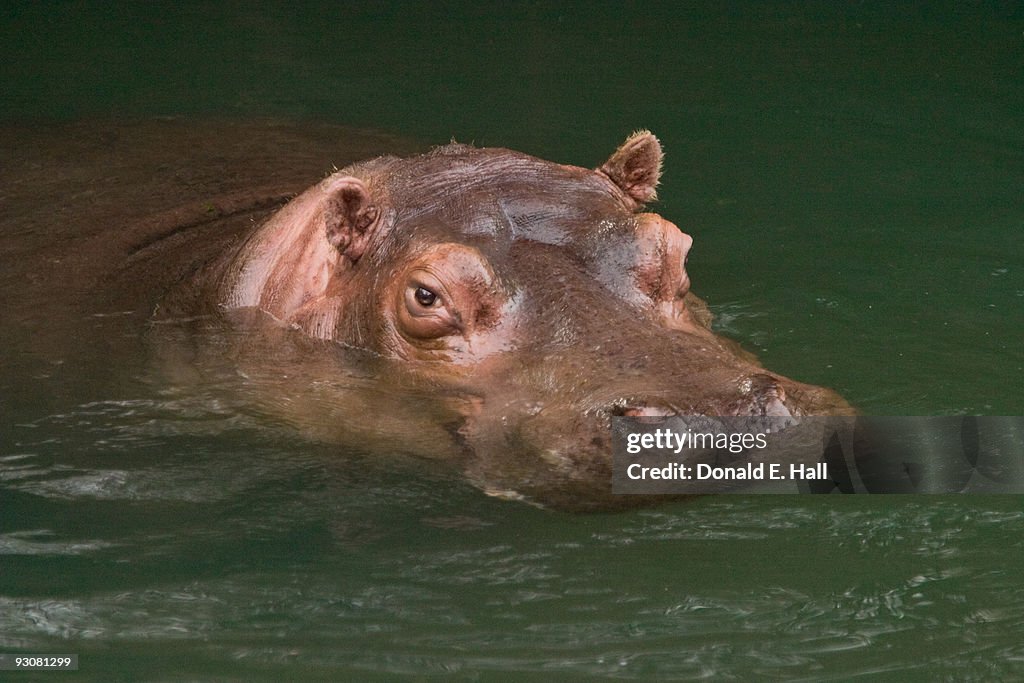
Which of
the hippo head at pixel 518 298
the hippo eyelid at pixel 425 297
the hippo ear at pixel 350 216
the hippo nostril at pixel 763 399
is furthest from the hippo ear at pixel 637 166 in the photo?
the hippo nostril at pixel 763 399

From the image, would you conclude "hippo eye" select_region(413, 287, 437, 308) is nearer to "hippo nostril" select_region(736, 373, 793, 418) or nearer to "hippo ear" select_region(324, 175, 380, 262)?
"hippo ear" select_region(324, 175, 380, 262)

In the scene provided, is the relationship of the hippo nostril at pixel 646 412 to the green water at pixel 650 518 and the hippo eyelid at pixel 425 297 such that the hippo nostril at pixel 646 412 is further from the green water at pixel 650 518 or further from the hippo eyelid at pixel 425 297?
the hippo eyelid at pixel 425 297

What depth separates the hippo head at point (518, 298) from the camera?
161 inches

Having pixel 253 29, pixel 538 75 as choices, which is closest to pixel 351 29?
pixel 253 29

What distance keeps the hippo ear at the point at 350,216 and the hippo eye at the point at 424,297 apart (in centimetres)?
52

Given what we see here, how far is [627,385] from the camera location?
4066 mm

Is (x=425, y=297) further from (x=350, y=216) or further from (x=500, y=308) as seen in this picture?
(x=350, y=216)

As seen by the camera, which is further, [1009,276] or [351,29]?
[351,29]

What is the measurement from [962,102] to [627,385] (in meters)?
6.88

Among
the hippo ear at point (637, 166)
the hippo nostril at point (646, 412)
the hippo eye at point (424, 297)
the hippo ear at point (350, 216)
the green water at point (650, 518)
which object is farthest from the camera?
the hippo ear at point (637, 166)

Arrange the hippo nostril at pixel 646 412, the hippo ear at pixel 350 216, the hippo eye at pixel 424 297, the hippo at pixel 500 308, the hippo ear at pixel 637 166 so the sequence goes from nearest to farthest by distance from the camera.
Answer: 1. the hippo nostril at pixel 646 412
2. the hippo at pixel 500 308
3. the hippo eye at pixel 424 297
4. the hippo ear at pixel 350 216
5. the hippo ear at pixel 637 166

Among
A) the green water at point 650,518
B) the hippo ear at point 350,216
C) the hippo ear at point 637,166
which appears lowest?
the green water at point 650,518

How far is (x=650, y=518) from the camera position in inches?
184

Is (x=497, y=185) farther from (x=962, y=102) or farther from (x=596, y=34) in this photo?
(x=596, y=34)
